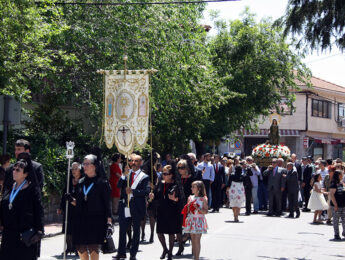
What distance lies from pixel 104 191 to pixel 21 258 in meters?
1.70

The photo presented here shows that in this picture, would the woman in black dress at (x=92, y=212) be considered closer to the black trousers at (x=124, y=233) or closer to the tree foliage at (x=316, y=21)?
the black trousers at (x=124, y=233)

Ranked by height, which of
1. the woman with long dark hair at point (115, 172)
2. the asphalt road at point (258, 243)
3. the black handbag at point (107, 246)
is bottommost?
the asphalt road at point (258, 243)

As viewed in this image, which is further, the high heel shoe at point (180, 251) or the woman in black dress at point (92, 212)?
the high heel shoe at point (180, 251)

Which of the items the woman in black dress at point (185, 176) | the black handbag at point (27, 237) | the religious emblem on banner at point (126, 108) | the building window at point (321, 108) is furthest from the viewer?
the building window at point (321, 108)

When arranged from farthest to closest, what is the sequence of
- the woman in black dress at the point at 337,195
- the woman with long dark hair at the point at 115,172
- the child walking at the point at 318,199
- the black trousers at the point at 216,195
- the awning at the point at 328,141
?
the awning at the point at 328,141, the black trousers at the point at 216,195, the woman with long dark hair at the point at 115,172, the child walking at the point at 318,199, the woman in black dress at the point at 337,195

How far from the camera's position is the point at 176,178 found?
11406 mm

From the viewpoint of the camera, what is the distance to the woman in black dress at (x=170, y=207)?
1116cm

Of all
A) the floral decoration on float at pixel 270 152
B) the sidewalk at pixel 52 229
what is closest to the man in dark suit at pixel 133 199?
the sidewalk at pixel 52 229

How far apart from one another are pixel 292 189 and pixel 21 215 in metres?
13.9

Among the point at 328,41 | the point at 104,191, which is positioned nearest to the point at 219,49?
the point at 328,41

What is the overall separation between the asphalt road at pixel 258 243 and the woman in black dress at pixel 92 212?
9.76ft

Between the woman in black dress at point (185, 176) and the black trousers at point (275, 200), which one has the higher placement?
the woman in black dress at point (185, 176)

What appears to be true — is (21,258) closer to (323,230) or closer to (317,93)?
(323,230)

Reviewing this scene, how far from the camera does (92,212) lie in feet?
28.5
